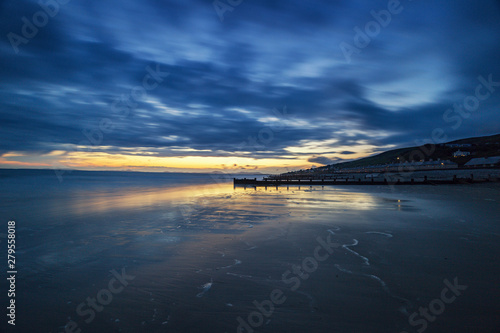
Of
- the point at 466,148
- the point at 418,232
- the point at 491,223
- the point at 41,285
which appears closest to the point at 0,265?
the point at 41,285

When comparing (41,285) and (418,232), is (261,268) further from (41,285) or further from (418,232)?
(418,232)

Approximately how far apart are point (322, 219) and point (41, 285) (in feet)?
42.7

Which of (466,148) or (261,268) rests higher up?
(466,148)

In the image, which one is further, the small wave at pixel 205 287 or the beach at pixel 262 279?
the small wave at pixel 205 287

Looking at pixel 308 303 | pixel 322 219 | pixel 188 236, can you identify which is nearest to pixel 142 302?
pixel 308 303

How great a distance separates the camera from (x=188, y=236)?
456 inches

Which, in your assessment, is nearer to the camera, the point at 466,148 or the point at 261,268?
the point at 261,268

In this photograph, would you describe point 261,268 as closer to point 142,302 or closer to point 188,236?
point 142,302

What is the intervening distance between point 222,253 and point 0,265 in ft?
23.6

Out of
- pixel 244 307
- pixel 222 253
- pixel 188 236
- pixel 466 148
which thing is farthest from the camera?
pixel 466 148

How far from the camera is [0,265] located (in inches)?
323

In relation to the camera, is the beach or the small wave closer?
the beach

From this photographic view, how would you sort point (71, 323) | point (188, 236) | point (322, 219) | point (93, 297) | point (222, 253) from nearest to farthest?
point (71, 323) → point (93, 297) → point (222, 253) → point (188, 236) → point (322, 219)

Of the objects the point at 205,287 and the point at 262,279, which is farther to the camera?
the point at 262,279
